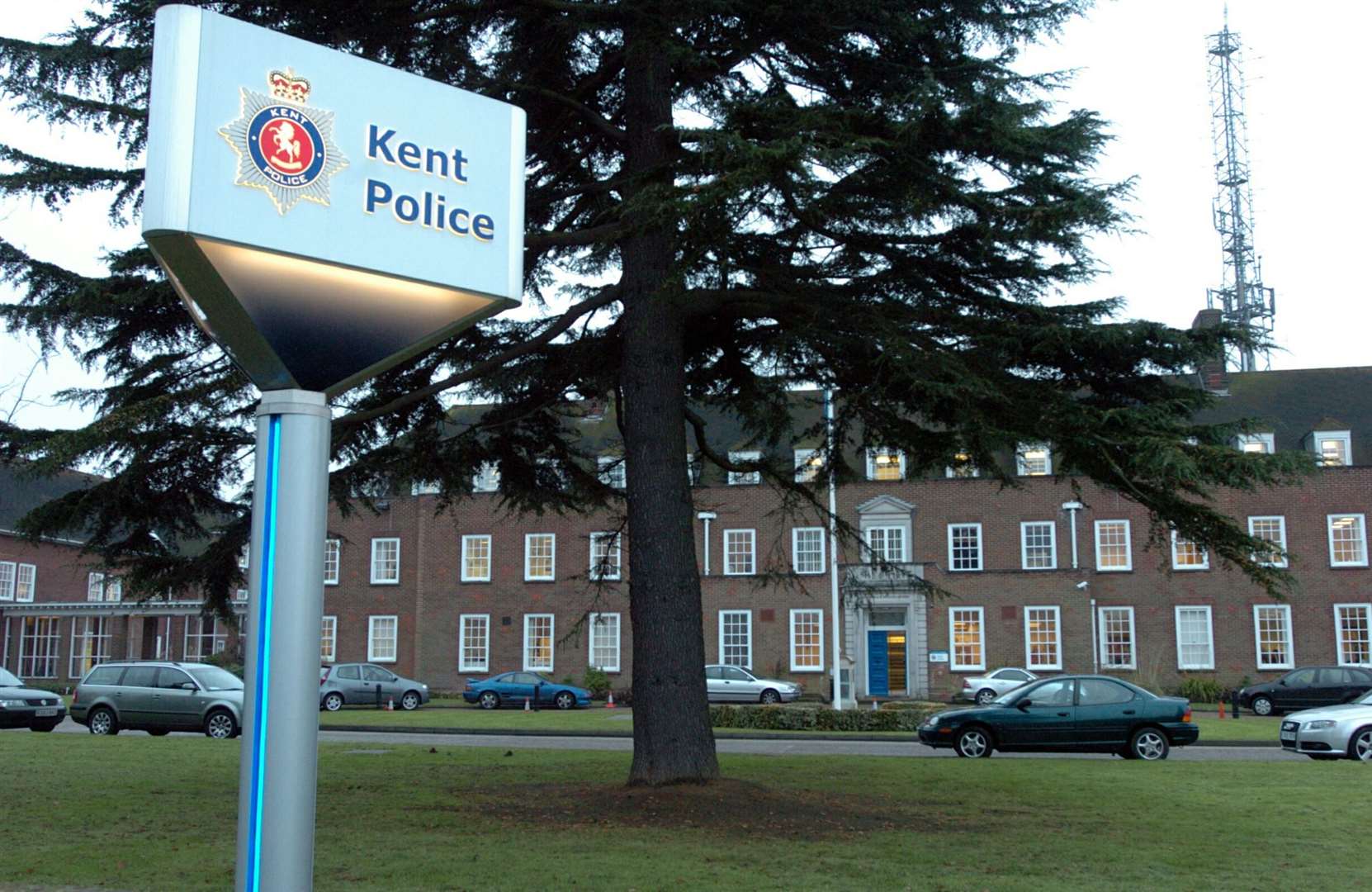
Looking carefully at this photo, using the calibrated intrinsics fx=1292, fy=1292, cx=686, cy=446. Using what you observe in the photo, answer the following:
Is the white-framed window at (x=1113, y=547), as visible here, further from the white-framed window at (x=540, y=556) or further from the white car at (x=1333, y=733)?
the white car at (x=1333, y=733)

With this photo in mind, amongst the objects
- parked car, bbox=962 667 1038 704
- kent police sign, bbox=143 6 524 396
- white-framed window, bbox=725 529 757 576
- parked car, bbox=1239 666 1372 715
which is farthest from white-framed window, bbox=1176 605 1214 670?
kent police sign, bbox=143 6 524 396

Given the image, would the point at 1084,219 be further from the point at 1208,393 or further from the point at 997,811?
the point at 997,811

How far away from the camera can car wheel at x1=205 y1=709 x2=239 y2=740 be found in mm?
26594

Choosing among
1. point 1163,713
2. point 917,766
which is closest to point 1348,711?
point 1163,713

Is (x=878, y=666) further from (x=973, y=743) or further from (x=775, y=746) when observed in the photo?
(x=973, y=743)

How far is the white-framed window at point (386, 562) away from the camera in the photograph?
5150 centimetres

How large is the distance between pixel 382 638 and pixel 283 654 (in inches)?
1865

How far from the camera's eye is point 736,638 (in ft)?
157

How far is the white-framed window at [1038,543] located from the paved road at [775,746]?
2006 cm

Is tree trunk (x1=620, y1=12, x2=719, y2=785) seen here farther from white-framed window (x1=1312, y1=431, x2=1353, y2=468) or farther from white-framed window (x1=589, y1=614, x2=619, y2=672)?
white-framed window (x1=1312, y1=431, x2=1353, y2=468)

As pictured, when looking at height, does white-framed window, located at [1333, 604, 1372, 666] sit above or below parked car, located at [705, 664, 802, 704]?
above

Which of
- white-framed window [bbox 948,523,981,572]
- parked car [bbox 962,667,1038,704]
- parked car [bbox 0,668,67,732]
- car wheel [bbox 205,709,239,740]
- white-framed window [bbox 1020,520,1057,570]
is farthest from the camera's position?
white-framed window [bbox 948,523,981,572]

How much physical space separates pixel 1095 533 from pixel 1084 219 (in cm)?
3648

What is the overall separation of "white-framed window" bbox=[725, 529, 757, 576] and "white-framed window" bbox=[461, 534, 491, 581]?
958 cm
